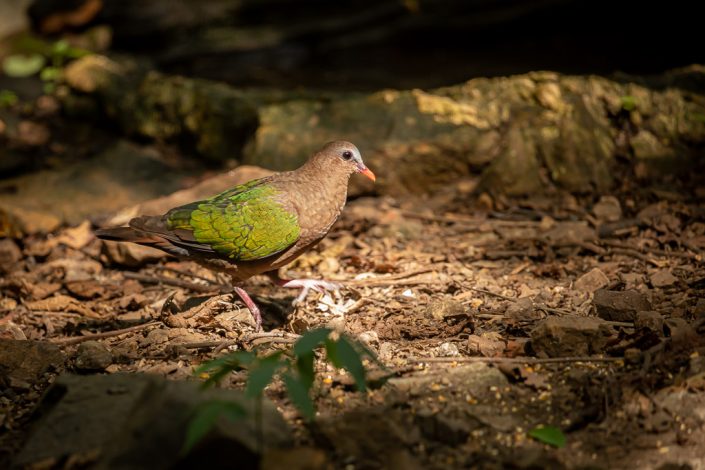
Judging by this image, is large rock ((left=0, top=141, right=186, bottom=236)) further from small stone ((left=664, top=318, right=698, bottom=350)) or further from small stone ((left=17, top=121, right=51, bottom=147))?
small stone ((left=664, top=318, right=698, bottom=350))

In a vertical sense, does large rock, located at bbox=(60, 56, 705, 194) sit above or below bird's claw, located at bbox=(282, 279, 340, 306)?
above

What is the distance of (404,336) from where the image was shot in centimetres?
Result: 446

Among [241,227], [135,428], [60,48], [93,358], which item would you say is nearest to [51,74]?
[60,48]

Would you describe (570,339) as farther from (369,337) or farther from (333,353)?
(333,353)

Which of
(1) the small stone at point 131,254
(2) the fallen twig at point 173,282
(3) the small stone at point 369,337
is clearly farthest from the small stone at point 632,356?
(1) the small stone at point 131,254

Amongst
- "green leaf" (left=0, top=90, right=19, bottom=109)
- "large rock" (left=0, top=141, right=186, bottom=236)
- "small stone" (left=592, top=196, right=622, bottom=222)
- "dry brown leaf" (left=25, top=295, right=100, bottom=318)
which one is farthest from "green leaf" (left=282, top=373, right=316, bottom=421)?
"green leaf" (left=0, top=90, right=19, bottom=109)

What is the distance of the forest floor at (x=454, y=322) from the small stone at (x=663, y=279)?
12 mm

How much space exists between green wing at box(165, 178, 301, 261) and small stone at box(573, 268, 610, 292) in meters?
1.85

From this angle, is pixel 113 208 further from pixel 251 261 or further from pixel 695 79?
pixel 695 79

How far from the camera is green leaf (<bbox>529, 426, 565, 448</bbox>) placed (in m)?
3.31

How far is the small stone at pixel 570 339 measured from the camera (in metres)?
3.93

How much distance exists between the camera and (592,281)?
4.93 metres

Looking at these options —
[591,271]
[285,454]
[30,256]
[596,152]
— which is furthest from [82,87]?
[285,454]

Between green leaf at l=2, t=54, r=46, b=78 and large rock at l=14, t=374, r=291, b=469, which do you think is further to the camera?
green leaf at l=2, t=54, r=46, b=78
